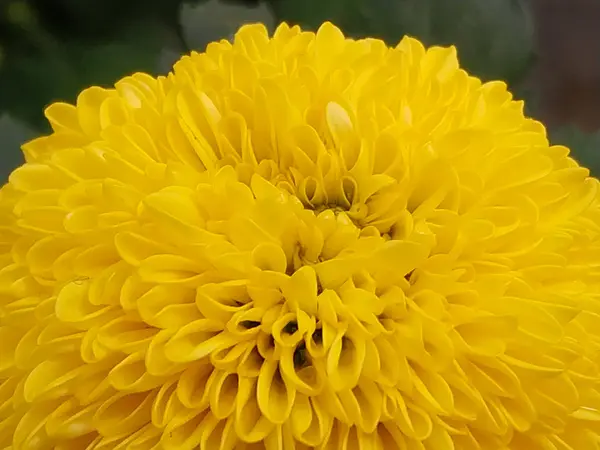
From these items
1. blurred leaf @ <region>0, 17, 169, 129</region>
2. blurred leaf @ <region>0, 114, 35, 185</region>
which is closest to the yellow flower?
blurred leaf @ <region>0, 114, 35, 185</region>

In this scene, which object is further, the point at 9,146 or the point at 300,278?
the point at 9,146

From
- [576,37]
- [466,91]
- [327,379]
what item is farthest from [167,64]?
[576,37]

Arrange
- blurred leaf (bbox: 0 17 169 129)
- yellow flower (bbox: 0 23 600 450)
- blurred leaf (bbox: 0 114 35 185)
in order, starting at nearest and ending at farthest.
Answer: yellow flower (bbox: 0 23 600 450), blurred leaf (bbox: 0 114 35 185), blurred leaf (bbox: 0 17 169 129)

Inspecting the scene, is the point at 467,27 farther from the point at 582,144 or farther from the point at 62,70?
the point at 62,70

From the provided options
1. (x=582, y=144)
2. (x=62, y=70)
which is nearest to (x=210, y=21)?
(x=62, y=70)

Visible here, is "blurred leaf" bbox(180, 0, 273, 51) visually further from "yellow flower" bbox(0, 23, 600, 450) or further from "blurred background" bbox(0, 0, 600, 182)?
"yellow flower" bbox(0, 23, 600, 450)

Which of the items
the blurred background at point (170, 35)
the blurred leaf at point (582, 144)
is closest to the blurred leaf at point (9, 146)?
the blurred background at point (170, 35)
